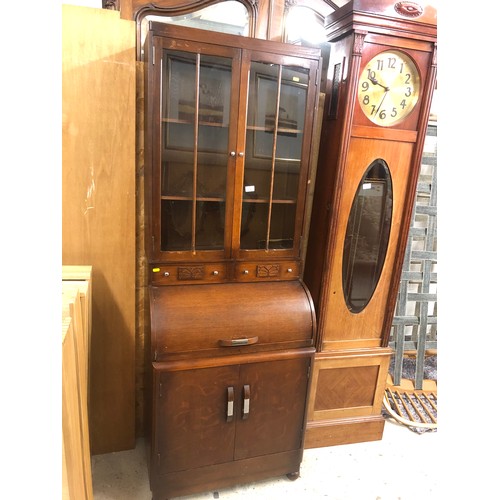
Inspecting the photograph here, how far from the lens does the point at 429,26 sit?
5.92ft

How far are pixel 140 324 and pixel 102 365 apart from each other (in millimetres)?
267

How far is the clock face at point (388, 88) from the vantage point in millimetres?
1851

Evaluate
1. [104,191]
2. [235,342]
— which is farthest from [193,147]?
[235,342]

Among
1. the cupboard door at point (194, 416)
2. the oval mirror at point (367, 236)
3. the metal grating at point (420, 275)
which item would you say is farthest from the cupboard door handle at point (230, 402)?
the metal grating at point (420, 275)

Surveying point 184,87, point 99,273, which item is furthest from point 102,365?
point 184,87

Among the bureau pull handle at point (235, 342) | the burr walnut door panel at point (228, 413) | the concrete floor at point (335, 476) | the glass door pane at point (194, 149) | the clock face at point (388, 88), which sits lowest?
the concrete floor at point (335, 476)

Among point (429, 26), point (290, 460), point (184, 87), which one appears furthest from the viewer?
point (290, 460)

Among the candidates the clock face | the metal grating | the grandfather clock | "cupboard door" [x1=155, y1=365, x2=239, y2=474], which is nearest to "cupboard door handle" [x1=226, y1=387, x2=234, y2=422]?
"cupboard door" [x1=155, y1=365, x2=239, y2=474]

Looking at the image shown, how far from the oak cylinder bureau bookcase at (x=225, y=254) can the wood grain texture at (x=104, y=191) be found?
0.70 ft

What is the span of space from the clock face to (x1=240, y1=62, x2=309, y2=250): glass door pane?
333 mm

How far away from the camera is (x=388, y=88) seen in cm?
189

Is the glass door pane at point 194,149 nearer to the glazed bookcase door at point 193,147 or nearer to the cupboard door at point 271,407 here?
the glazed bookcase door at point 193,147
